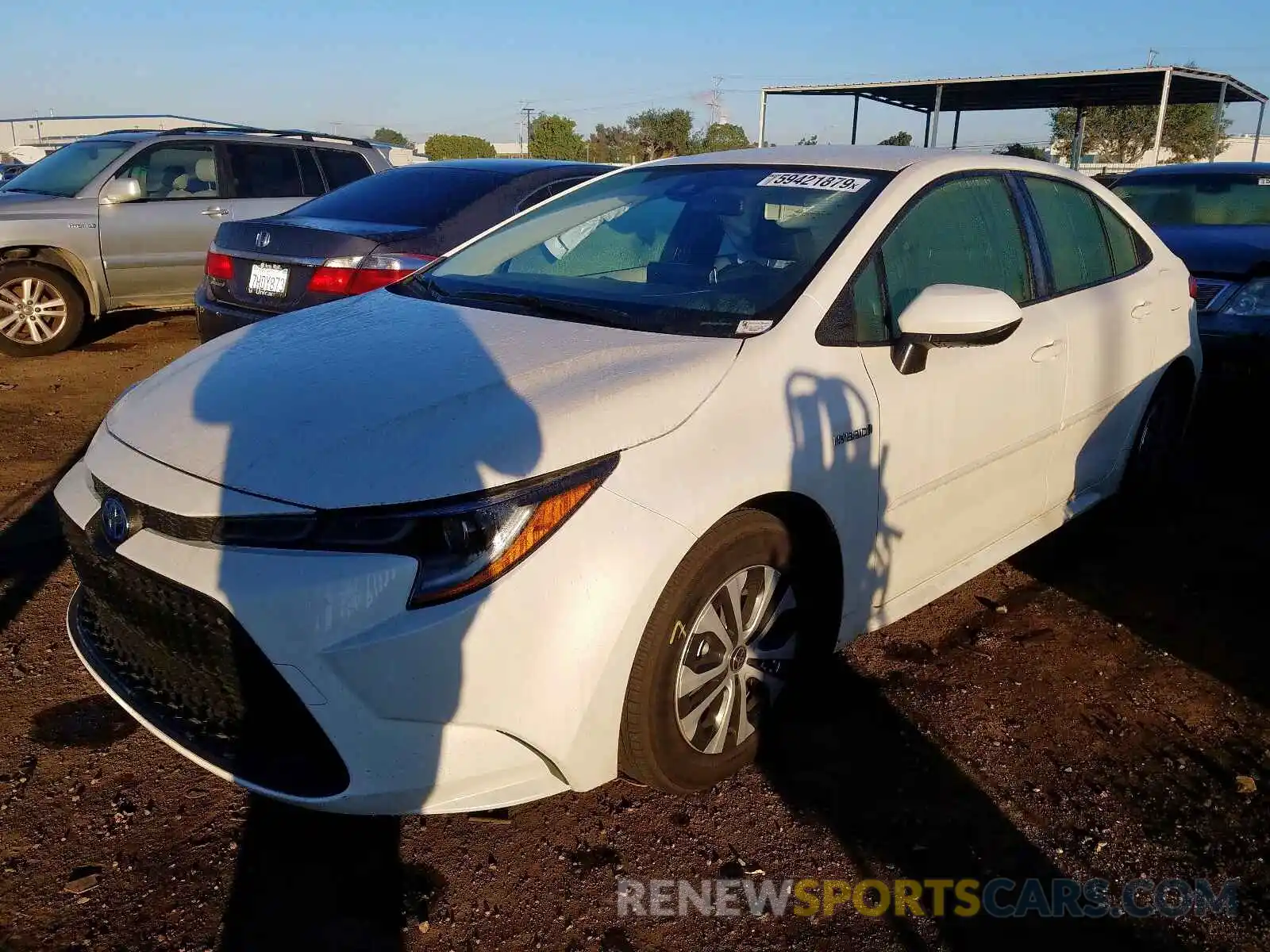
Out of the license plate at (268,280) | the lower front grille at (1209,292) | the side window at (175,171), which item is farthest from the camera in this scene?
the side window at (175,171)

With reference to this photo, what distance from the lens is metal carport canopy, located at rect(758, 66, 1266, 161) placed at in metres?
20.6

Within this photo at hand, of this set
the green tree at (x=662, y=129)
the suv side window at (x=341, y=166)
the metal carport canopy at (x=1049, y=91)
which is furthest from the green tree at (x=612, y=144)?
the suv side window at (x=341, y=166)

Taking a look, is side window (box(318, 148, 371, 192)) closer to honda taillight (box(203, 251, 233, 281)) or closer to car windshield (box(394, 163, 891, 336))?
honda taillight (box(203, 251, 233, 281))

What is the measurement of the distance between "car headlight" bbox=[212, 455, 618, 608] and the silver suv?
284 inches

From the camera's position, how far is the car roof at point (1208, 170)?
25.5 feet

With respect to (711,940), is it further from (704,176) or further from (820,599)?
(704,176)

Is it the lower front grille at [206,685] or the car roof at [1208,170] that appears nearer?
the lower front grille at [206,685]

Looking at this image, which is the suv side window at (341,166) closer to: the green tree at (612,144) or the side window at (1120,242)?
the side window at (1120,242)

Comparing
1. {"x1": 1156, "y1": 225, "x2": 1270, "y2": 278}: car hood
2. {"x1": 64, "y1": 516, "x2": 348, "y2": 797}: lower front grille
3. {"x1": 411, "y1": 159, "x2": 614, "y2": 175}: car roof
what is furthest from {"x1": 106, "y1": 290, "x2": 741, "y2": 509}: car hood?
{"x1": 1156, "y1": 225, "x2": 1270, "y2": 278}: car hood

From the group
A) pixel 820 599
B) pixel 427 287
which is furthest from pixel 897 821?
pixel 427 287

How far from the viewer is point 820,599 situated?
2.90 m

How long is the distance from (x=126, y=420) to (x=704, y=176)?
82.2 inches

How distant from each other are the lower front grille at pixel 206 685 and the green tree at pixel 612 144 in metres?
48.5

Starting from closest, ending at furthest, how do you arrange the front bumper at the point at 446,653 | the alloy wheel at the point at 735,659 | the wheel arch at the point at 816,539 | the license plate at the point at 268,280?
1. the front bumper at the point at 446,653
2. the alloy wheel at the point at 735,659
3. the wheel arch at the point at 816,539
4. the license plate at the point at 268,280
